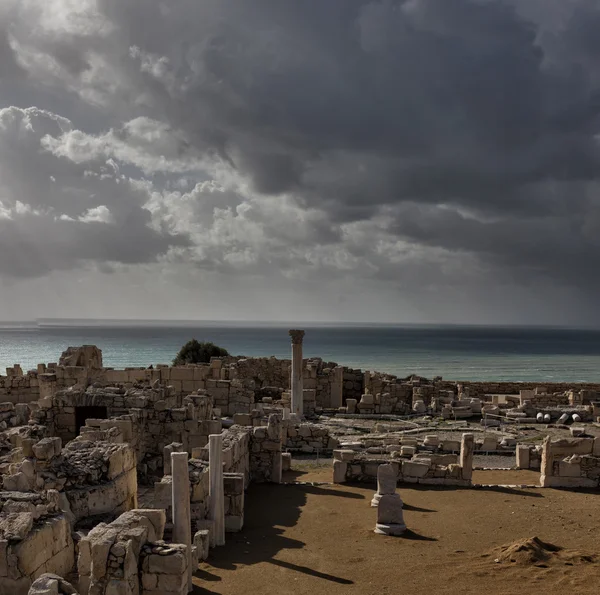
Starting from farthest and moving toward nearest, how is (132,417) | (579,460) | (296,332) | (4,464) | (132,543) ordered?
(296,332)
(132,417)
(579,460)
(4,464)
(132,543)

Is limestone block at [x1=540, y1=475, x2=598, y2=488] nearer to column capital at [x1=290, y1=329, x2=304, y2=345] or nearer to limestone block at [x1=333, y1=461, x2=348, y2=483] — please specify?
limestone block at [x1=333, y1=461, x2=348, y2=483]

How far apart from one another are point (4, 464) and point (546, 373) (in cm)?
6896

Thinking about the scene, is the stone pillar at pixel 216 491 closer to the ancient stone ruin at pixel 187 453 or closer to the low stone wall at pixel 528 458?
the ancient stone ruin at pixel 187 453

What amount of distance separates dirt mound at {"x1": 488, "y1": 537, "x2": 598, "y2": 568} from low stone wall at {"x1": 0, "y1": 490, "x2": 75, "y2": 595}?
22.5ft

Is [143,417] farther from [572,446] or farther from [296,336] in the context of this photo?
[572,446]

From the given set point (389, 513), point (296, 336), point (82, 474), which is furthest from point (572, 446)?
point (296, 336)

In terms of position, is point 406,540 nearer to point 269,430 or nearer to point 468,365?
point 269,430

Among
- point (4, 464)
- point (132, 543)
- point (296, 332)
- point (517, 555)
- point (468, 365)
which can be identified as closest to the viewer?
point (132, 543)

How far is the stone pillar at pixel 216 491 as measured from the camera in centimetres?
1041

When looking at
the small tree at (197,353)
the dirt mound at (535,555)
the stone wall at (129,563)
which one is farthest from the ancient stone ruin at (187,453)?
the small tree at (197,353)

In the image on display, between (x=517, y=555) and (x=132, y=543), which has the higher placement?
(x=132, y=543)

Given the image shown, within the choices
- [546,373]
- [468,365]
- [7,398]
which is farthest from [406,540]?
[468,365]

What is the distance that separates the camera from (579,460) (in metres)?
15.0

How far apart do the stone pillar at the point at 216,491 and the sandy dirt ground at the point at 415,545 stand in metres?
0.28
